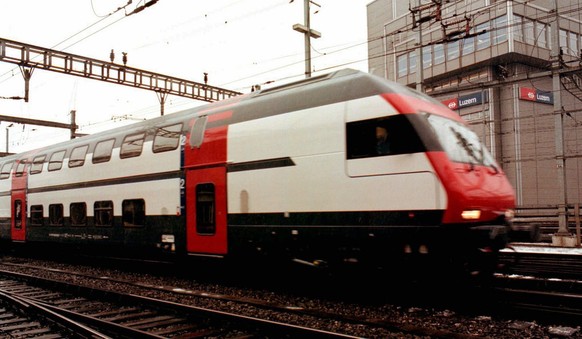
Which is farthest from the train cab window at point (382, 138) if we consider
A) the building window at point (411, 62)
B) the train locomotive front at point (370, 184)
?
the building window at point (411, 62)

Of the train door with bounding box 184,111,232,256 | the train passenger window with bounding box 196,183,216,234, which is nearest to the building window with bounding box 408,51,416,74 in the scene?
the train door with bounding box 184,111,232,256

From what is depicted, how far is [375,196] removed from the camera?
6988mm

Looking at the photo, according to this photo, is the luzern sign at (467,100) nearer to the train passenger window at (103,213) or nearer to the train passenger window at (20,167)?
the train passenger window at (103,213)

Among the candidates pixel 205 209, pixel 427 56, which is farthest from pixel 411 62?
pixel 205 209

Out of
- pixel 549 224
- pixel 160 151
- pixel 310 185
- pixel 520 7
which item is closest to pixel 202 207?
pixel 160 151

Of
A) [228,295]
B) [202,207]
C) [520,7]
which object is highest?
[520,7]

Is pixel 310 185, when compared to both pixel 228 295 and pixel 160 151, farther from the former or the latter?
pixel 160 151

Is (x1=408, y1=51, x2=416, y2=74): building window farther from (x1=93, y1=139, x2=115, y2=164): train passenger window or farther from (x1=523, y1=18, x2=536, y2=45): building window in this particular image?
(x1=93, y1=139, x2=115, y2=164): train passenger window

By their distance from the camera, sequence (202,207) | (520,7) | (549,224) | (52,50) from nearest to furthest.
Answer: (202,207) < (52,50) < (549,224) < (520,7)

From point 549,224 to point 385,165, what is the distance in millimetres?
17779

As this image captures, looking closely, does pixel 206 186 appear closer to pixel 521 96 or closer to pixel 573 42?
pixel 521 96

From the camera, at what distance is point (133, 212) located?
1142 cm

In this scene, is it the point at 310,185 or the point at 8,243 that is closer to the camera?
the point at 310,185

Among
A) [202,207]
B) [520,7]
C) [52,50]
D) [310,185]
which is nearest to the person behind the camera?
[310,185]
